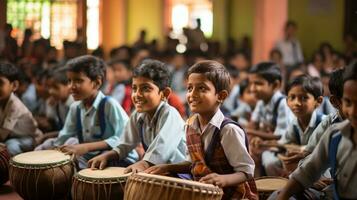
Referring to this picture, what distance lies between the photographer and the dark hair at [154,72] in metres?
4.20

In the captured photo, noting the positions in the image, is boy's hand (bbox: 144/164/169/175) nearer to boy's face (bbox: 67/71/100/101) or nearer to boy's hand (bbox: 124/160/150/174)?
boy's hand (bbox: 124/160/150/174)

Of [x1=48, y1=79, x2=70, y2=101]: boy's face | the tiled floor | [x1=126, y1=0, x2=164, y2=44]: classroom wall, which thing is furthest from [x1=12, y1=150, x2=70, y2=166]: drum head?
[x1=126, y1=0, x2=164, y2=44]: classroom wall

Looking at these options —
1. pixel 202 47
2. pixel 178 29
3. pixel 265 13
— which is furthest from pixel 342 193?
pixel 178 29

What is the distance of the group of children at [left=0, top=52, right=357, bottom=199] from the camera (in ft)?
Answer: 9.91

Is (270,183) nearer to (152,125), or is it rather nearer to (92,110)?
(152,125)

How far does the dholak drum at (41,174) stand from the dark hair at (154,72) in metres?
0.76

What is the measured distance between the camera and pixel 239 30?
14258mm

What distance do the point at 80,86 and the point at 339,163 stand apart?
2.38 m

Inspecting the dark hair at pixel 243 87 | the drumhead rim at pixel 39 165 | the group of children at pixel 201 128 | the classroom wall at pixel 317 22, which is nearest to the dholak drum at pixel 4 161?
the group of children at pixel 201 128

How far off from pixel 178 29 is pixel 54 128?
9741 mm

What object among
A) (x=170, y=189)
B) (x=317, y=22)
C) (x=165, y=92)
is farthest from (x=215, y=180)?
(x=317, y=22)

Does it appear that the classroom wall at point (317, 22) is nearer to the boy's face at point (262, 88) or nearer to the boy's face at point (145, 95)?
the boy's face at point (262, 88)

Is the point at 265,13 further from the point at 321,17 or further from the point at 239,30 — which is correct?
the point at 239,30

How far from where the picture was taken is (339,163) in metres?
2.93
